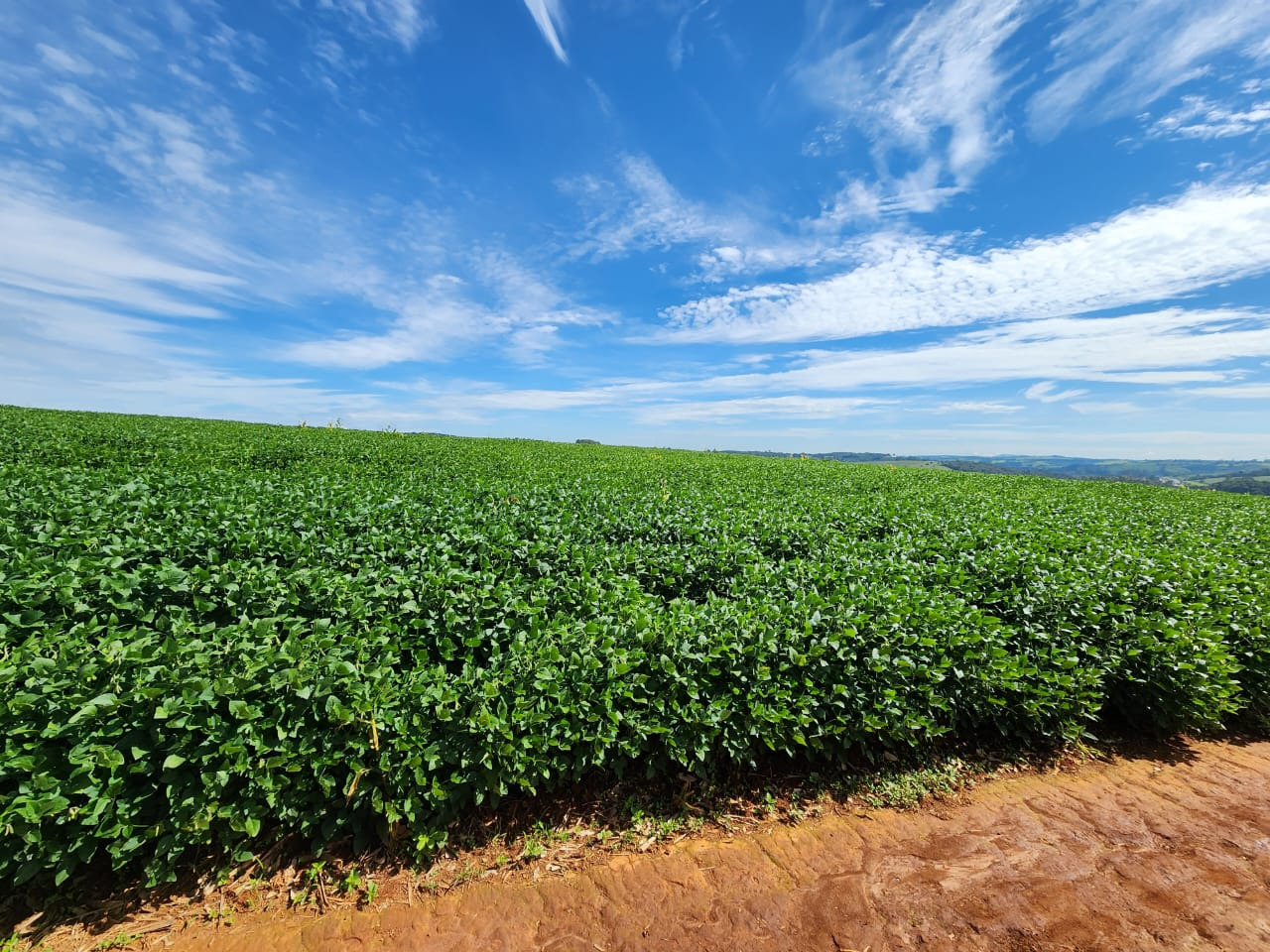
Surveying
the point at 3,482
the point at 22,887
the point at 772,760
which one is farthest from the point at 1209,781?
the point at 3,482

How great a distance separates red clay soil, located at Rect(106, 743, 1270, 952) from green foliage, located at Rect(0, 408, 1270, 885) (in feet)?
1.62

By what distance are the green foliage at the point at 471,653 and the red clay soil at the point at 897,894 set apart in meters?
0.49

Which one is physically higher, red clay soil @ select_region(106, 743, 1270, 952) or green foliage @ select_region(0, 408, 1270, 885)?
green foliage @ select_region(0, 408, 1270, 885)

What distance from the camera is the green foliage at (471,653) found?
2.86 meters

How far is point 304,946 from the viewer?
2742mm

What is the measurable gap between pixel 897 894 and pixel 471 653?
329 centimetres

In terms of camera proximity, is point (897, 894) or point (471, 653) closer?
point (897, 894)

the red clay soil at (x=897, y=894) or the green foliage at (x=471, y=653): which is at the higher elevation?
the green foliage at (x=471, y=653)

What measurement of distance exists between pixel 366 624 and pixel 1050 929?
4.94 metres

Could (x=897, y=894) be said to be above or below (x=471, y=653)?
below

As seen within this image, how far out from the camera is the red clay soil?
9.26 ft

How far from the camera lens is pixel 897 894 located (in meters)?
3.12

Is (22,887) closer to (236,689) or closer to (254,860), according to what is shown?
(254,860)

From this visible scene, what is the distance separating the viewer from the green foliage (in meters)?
2.86
